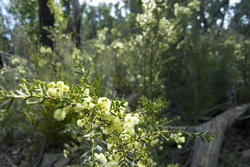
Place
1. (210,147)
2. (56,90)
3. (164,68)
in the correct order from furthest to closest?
(164,68) < (210,147) < (56,90)

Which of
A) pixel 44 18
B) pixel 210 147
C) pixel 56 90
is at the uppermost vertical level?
pixel 44 18

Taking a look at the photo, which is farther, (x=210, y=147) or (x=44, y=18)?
(x=44, y=18)

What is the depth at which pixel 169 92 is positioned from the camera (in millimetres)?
3023

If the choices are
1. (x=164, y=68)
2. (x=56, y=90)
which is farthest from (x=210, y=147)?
(x=164, y=68)

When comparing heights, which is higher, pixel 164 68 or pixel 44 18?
pixel 44 18

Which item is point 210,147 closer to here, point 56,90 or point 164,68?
point 56,90

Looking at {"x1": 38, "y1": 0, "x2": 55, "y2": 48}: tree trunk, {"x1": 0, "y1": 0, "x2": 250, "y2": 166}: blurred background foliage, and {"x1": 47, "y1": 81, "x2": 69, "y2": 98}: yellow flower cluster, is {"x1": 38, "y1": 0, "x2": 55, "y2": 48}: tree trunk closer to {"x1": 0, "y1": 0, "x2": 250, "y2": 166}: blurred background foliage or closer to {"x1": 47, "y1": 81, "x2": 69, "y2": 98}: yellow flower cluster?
{"x1": 0, "y1": 0, "x2": 250, "y2": 166}: blurred background foliage

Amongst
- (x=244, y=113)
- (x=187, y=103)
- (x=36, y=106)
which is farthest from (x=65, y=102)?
(x=244, y=113)

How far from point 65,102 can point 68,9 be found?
34.2ft

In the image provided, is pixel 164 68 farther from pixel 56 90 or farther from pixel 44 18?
pixel 44 18

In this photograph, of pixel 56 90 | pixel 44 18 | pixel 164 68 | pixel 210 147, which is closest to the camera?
pixel 56 90

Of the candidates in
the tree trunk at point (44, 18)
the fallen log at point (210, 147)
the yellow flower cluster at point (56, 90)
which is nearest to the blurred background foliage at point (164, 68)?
the tree trunk at point (44, 18)

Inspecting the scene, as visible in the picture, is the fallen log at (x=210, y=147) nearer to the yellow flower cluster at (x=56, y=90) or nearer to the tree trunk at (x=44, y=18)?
the yellow flower cluster at (x=56, y=90)

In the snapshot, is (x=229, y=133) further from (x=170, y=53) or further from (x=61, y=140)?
(x=61, y=140)
